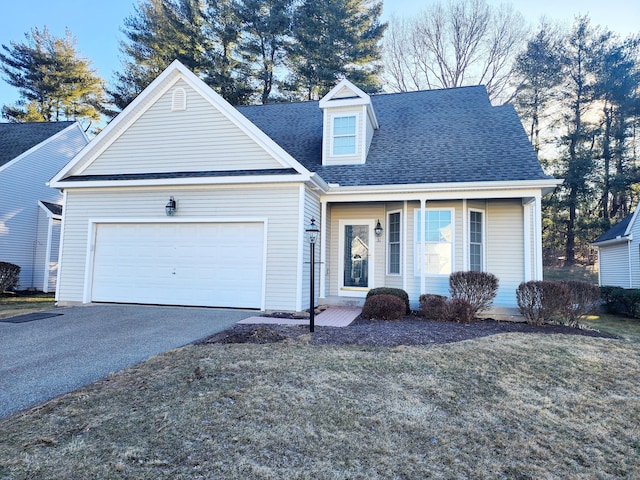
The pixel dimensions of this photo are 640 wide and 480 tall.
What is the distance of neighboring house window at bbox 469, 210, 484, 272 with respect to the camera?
984 cm

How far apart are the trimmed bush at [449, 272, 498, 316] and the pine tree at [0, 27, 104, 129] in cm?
2596

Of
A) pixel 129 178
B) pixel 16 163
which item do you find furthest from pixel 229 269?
pixel 16 163

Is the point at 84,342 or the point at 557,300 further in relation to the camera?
the point at 557,300

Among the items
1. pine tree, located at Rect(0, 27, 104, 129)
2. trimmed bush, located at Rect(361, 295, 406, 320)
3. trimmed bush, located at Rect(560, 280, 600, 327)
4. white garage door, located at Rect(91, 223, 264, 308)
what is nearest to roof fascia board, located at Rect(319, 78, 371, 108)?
white garage door, located at Rect(91, 223, 264, 308)

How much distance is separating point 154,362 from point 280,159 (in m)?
5.53

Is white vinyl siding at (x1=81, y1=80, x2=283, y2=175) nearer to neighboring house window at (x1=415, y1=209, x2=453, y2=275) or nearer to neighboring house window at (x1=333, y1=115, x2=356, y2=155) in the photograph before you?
neighboring house window at (x1=333, y1=115, x2=356, y2=155)

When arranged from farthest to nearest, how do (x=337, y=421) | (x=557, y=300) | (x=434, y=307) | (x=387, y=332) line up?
(x=434, y=307), (x=557, y=300), (x=387, y=332), (x=337, y=421)

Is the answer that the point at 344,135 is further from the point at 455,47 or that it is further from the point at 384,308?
the point at 455,47

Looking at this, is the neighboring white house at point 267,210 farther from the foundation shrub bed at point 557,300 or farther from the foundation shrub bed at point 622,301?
the foundation shrub bed at point 622,301

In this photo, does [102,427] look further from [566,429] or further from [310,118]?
[310,118]

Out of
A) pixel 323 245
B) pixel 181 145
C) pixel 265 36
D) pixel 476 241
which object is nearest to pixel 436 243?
pixel 476 241

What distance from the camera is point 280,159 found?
891 centimetres

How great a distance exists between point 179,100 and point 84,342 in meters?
6.54

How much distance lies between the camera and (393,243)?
1042 cm
